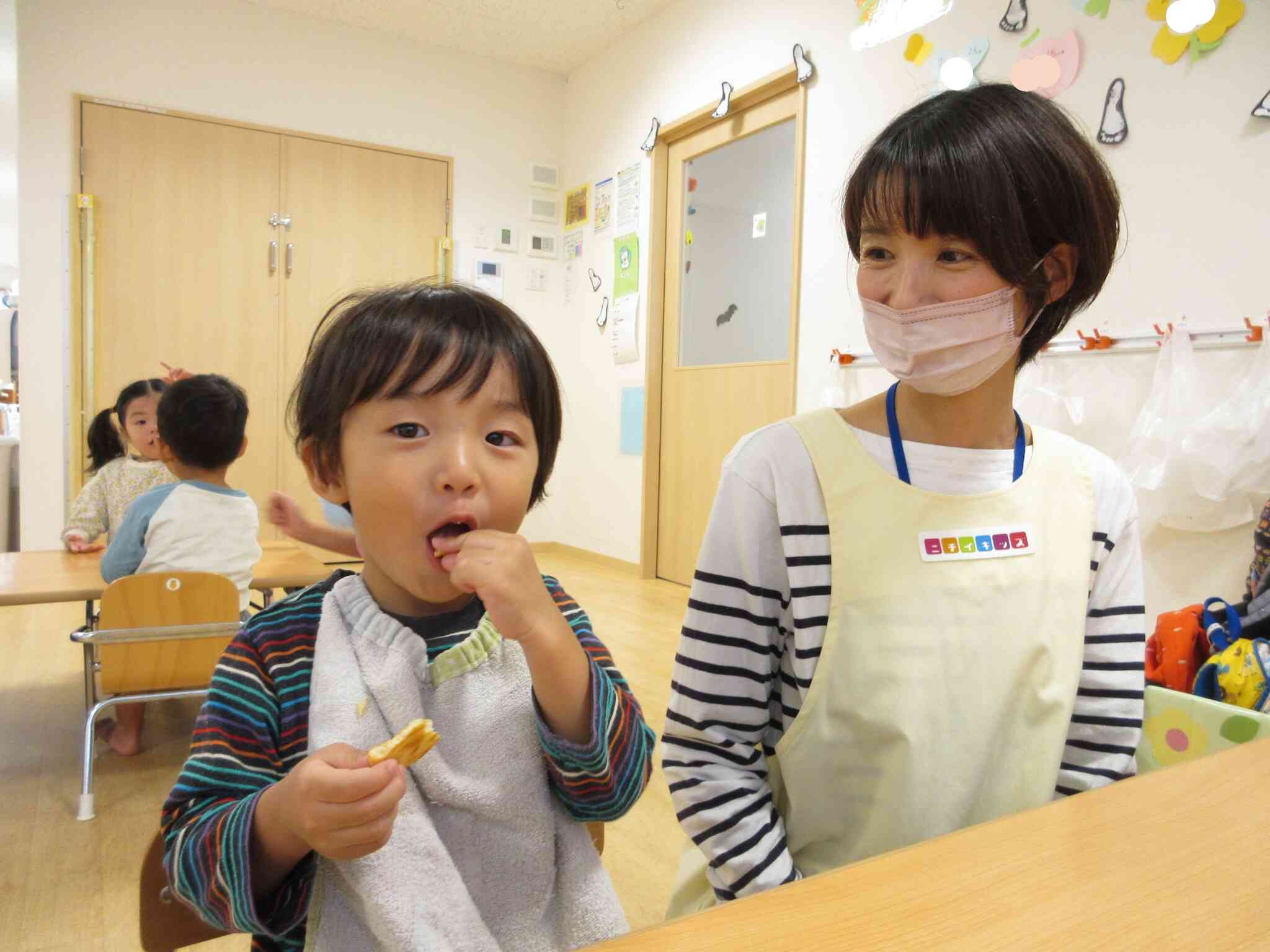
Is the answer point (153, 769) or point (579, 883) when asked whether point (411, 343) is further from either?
point (153, 769)

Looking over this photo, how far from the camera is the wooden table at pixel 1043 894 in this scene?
1.40 feet

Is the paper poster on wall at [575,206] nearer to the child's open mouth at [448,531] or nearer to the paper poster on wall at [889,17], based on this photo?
the paper poster on wall at [889,17]

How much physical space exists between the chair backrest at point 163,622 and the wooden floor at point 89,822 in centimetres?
28

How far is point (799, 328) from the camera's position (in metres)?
3.74

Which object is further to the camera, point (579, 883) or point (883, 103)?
point (883, 103)

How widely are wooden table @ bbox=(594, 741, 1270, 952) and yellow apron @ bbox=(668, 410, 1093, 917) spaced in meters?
0.16

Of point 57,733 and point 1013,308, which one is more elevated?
point 1013,308

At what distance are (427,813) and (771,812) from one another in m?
0.31

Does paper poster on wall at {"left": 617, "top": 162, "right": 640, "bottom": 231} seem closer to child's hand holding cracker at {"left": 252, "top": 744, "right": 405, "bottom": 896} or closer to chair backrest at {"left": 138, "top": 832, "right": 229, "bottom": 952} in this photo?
chair backrest at {"left": 138, "top": 832, "right": 229, "bottom": 952}

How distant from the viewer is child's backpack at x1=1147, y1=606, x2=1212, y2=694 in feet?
5.72

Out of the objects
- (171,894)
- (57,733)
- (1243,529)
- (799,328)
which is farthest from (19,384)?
(1243,529)

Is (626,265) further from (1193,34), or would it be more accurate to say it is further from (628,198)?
(1193,34)

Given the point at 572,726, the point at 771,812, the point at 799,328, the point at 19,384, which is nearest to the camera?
the point at 572,726

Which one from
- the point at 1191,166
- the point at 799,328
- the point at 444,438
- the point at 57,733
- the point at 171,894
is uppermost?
the point at 1191,166
